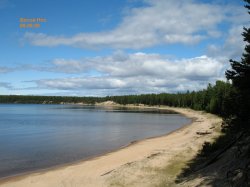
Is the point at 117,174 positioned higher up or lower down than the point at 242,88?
lower down

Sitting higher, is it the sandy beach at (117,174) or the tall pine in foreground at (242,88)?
the tall pine in foreground at (242,88)

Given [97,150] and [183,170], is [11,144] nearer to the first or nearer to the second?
[97,150]

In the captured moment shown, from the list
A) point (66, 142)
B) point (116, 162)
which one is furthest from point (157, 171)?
point (66, 142)

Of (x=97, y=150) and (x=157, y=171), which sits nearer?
(x=157, y=171)

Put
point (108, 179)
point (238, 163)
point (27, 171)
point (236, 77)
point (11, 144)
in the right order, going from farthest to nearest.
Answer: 1. point (11, 144)
2. point (27, 171)
3. point (108, 179)
4. point (236, 77)
5. point (238, 163)

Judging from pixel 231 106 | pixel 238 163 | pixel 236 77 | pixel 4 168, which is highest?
pixel 236 77

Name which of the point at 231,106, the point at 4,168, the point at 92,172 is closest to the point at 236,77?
the point at 231,106

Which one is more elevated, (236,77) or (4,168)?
(236,77)

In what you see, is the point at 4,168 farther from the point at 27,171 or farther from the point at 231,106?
the point at 231,106

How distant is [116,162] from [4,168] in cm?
1013

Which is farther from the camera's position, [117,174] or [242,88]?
[117,174]

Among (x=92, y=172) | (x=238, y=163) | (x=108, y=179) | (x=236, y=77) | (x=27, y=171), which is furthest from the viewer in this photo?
(x=27, y=171)

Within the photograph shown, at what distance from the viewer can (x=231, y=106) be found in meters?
20.1

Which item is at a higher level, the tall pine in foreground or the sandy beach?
the tall pine in foreground
